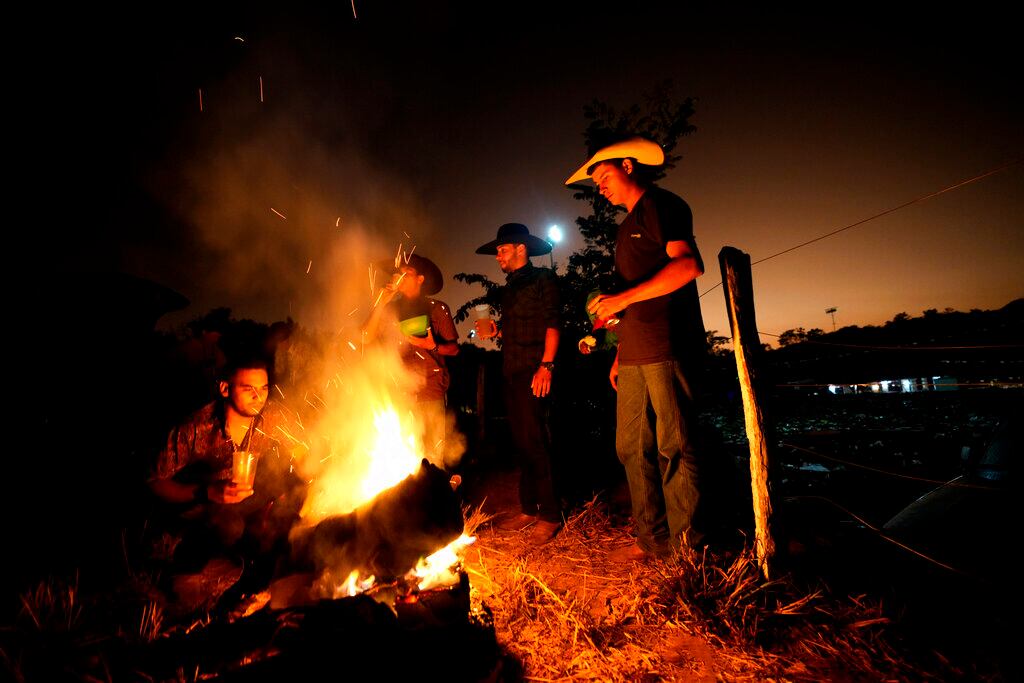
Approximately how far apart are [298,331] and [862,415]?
1792cm

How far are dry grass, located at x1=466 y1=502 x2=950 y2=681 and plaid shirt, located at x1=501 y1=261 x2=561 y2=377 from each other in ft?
5.76

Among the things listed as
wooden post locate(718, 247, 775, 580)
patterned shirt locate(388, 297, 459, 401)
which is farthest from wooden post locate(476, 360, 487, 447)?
wooden post locate(718, 247, 775, 580)

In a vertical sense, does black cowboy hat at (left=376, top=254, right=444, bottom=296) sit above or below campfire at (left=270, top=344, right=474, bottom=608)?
above

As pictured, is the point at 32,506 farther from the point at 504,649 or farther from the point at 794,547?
the point at 794,547

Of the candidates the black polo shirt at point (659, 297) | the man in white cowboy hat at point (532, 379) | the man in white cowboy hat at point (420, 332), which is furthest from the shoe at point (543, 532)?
the black polo shirt at point (659, 297)

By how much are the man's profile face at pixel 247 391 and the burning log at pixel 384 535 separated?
1.50 metres

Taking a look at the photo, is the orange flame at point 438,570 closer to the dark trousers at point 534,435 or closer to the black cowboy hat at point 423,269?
the dark trousers at point 534,435

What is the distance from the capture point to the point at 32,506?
134 inches

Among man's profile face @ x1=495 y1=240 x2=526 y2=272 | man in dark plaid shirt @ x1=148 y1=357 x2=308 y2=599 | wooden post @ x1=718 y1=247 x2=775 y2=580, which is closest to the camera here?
wooden post @ x1=718 y1=247 x2=775 y2=580

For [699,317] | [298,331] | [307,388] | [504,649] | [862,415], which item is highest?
[298,331]

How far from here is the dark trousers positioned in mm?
3812

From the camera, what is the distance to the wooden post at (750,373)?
252cm

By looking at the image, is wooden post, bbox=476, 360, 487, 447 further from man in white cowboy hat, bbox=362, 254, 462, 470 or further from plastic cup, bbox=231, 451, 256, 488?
plastic cup, bbox=231, 451, 256, 488

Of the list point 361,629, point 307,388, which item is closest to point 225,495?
point 307,388
